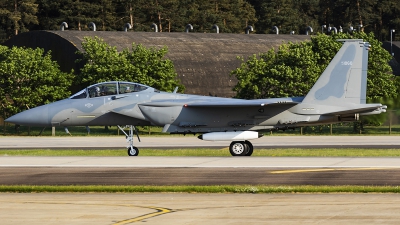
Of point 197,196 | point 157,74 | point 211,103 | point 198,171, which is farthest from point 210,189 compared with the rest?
point 157,74

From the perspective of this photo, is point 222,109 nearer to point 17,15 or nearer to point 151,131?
point 151,131

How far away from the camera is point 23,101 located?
57906 mm

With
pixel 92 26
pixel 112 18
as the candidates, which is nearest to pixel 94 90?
pixel 92 26

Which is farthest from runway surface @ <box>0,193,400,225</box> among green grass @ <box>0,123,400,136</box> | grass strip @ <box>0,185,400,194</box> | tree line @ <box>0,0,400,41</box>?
tree line @ <box>0,0,400,41</box>

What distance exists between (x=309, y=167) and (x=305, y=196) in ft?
20.5

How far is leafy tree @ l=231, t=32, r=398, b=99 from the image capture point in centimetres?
5681

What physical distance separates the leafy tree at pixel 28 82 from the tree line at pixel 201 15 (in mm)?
38500

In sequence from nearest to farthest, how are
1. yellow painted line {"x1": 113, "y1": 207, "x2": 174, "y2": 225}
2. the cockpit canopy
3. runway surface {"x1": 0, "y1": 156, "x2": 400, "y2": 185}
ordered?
yellow painted line {"x1": 113, "y1": 207, "x2": 174, "y2": 225}
runway surface {"x1": 0, "y1": 156, "x2": 400, "y2": 185}
the cockpit canopy

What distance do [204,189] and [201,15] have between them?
9909 cm

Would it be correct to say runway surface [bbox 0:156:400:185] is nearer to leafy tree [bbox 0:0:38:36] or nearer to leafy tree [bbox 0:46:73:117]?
leafy tree [bbox 0:46:73:117]

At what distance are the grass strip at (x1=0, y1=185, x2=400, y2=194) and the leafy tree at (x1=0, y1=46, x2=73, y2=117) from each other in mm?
39595

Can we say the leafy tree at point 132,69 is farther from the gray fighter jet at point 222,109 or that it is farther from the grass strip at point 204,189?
the grass strip at point 204,189

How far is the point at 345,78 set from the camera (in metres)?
29.0

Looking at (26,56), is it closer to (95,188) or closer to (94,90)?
(94,90)
